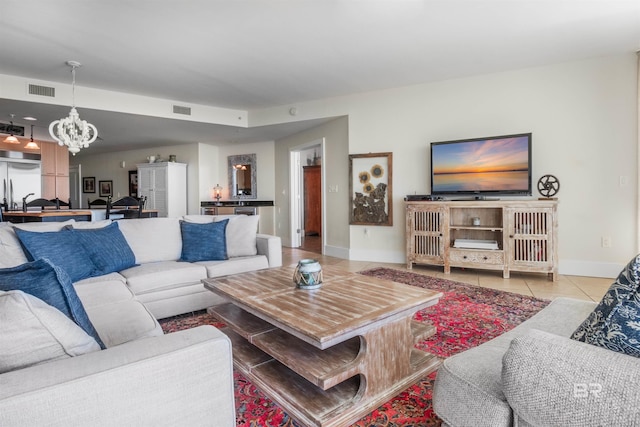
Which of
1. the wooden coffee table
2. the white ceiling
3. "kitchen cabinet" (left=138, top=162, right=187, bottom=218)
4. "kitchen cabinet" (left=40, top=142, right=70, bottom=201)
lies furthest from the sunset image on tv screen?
"kitchen cabinet" (left=40, top=142, right=70, bottom=201)

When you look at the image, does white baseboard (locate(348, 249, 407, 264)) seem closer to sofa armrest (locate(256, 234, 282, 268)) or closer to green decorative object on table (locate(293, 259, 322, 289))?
sofa armrest (locate(256, 234, 282, 268))

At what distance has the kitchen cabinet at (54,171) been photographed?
25.2 ft

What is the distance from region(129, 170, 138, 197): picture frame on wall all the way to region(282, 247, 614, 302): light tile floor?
21.7 ft

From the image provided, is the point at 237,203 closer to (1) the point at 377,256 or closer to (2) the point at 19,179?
(1) the point at 377,256

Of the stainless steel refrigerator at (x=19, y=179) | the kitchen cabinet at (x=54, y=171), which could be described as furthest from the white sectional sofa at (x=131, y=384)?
the kitchen cabinet at (x=54, y=171)

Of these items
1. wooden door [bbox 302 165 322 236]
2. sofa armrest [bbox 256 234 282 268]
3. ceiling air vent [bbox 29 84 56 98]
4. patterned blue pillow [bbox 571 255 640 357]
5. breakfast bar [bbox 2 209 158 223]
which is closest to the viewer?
patterned blue pillow [bbox 571 255 640 357]

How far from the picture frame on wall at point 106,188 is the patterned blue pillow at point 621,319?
1090cm

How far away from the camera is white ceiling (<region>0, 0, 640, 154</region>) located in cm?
297

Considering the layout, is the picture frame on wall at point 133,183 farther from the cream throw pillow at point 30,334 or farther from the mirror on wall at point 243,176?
the cream throw pillow at point 30,334

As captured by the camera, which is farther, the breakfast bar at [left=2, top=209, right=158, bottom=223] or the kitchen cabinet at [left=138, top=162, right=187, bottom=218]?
the kitchen cabinet at [left=138, top=162, right=187, bottom=218]

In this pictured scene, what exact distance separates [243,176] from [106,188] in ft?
14.8

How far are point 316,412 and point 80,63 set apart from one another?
4658 mm

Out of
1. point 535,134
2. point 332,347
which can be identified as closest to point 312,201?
point 535,134

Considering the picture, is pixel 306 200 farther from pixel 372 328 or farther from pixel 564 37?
pixel 372 328
